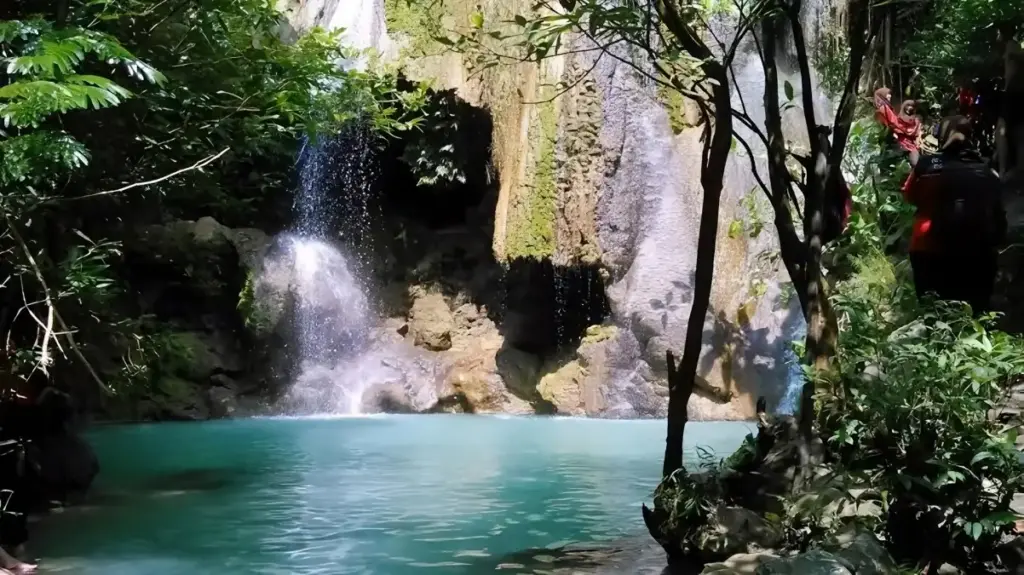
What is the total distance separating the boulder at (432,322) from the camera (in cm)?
1630

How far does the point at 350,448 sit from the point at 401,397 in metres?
5.06

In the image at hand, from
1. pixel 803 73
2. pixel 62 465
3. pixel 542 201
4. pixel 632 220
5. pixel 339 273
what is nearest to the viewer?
pixel 803 73

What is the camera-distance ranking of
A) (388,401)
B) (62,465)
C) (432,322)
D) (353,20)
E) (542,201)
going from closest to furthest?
(62,465)
(542,201)
(388,401)
(432,322)
(353,20)

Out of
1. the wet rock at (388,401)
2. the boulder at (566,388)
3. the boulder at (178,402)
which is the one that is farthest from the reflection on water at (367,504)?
the wet rock at (388,401)

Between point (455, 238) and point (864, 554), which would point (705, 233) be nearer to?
point (864, 554)

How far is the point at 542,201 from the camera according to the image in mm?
14352

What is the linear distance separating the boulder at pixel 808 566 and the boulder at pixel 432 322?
13068mm

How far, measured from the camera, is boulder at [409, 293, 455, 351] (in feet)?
53.5

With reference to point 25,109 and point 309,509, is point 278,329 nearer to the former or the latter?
point 309,509

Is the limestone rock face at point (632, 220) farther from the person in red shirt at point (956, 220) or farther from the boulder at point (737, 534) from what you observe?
the boulder at point (737, 534)

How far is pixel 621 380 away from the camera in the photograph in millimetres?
13117

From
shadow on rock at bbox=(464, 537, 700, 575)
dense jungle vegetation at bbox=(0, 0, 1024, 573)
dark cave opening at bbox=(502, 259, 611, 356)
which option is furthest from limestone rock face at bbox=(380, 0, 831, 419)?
shadow on rock at bbox=(464, 537, 700, 575)

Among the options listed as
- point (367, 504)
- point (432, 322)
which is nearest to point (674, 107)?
point (432, 322)

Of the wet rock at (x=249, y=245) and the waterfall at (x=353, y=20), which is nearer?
the wet rock at (x=249, y=245)
